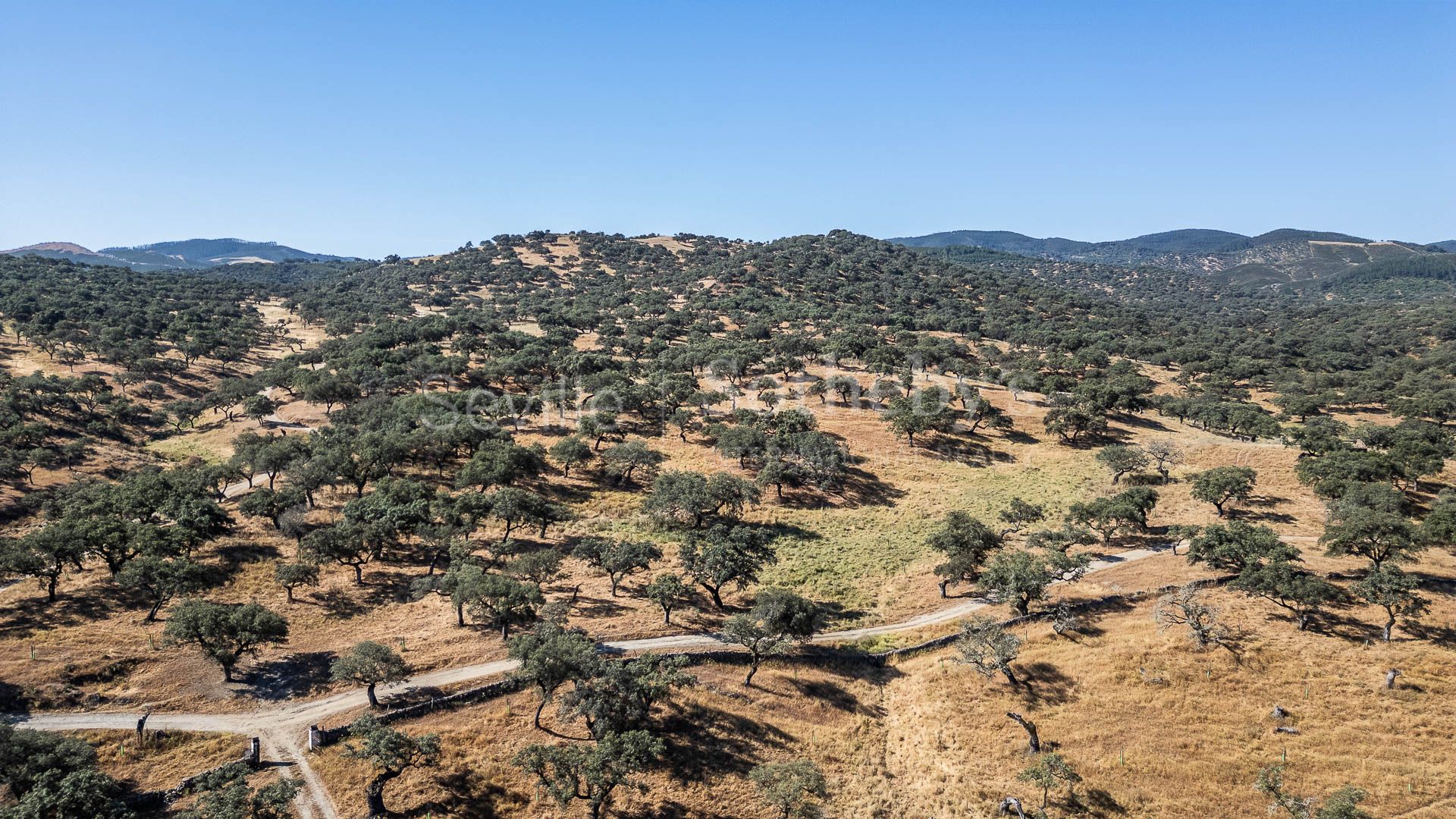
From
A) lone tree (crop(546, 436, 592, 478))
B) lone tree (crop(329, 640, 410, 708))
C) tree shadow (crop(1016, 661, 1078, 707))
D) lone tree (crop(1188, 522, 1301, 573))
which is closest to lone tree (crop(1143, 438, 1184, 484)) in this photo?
lone tree (crop(1188, 522, 1301, 573))

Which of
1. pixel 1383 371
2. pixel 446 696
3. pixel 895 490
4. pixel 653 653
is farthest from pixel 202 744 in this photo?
pixel 1383 371

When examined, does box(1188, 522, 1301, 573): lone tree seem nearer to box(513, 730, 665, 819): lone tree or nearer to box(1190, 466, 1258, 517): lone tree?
box(1190, 466, 1258, 517): lone tree

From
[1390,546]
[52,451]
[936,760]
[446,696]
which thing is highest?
[52,451]

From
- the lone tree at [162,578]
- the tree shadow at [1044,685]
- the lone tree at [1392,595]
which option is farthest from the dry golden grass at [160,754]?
the lone tree at [1392,595]

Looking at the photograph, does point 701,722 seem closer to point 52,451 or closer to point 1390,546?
point 1390,546

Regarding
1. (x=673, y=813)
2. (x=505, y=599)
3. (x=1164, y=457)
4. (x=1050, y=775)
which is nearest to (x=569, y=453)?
(x=505, y=599)

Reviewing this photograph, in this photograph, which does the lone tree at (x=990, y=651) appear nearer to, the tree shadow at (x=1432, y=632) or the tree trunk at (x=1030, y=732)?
the tree trunk at (x=1030, y=732)

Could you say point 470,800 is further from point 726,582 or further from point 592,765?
point 726,582
